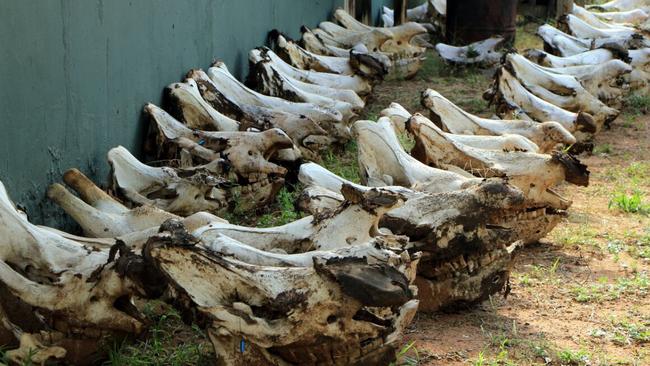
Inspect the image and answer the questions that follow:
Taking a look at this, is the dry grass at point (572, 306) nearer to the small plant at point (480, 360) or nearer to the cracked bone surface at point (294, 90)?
the small plant at point (480, 360)

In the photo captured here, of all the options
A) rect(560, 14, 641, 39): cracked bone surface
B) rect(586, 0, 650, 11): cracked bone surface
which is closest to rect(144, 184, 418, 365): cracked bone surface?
→ rect(560, 14, 641, 39): cracked bone surface

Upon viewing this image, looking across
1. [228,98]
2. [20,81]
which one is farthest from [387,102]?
[20,81]

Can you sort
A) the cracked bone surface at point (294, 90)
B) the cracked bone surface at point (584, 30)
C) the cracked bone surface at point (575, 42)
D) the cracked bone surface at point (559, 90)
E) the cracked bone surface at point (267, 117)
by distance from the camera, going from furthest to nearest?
the cracked bone surface at point (584, 30)
the cracked bone surface at point (575, 42)
the cracked bone surface at point (559, 90)
the cracked bone surface at point (294, 90)
the cracked bone surface at point (267, 117)

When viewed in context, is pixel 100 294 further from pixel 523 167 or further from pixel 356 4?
pixel 356 4

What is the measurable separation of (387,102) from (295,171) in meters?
3.22

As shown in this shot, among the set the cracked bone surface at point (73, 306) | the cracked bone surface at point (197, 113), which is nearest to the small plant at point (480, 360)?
the cracked bone surface at point (73, 306)

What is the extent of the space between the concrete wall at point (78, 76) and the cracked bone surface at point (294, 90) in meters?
0.52

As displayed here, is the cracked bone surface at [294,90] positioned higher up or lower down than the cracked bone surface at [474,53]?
higher up

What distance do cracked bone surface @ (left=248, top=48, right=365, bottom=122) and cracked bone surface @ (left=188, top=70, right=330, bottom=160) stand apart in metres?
0.64

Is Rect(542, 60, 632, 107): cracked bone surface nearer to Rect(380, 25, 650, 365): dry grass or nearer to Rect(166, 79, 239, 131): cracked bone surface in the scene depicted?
Rect(380, 25, 650, 365): dry grass

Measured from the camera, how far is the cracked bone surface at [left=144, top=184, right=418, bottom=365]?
10.6ft

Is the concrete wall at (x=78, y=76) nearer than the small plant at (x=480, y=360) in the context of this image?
No

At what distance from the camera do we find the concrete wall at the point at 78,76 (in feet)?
14.3

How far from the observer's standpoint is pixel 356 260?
10.8ft
